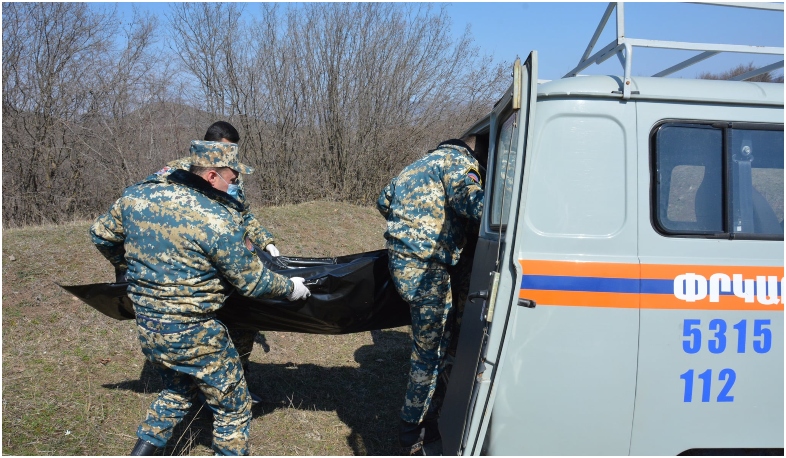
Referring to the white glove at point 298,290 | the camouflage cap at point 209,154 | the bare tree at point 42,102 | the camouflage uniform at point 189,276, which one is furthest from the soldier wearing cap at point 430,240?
the bare tree at point 42,102

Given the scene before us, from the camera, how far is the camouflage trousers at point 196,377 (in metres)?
3.24

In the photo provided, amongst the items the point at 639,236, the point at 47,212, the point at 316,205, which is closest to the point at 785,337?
the point at 639,236

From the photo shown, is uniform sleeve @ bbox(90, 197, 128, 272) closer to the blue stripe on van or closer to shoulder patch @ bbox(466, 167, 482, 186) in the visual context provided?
shoulder patch @ bbox(466, 167, 482, 186)

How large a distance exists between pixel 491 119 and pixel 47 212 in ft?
42.3

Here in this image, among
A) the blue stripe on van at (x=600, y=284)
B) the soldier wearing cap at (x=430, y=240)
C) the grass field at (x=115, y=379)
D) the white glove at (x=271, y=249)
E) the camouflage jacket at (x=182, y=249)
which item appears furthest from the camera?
the white glove at (x=271, y=249)

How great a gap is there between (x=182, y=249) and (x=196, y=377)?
78 centimetres

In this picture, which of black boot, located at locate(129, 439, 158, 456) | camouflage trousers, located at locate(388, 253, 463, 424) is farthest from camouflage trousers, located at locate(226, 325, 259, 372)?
camouflage trousers, located at locate(388, 253, 463, 424)

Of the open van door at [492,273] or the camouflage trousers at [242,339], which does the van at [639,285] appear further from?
the camouflage trousers at [242,339]

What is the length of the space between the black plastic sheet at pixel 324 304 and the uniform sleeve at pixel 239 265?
0.46 m

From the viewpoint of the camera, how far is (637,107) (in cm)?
269

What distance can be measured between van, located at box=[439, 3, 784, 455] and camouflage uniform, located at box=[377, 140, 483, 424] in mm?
911

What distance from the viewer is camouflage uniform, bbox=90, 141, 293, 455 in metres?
3.17

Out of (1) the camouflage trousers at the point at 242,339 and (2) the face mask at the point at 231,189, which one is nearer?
(2) the face mask at the point at 231,189

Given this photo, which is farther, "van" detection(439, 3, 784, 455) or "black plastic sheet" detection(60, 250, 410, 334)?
"black plastic sheet" detection(60, 250, 410, 334)
